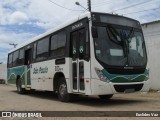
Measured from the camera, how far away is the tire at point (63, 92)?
12.9 m

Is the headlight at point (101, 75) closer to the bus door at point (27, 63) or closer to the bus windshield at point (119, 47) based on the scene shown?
the bus windshield at point (119, 47)

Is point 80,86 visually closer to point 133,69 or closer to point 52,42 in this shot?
point 133,69

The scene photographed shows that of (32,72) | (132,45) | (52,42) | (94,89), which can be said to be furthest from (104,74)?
(32,72)

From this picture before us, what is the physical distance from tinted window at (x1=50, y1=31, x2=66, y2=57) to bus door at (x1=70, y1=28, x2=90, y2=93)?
0.80 metres

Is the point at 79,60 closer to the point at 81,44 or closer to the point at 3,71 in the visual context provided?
the point at 81,44

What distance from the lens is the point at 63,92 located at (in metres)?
13.2

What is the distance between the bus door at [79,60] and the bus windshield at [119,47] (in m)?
0.56

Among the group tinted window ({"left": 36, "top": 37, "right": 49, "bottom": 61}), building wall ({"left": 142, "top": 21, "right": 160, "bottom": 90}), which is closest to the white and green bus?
tinted window ({"left": 36, "top": 37, "right": 49, "bottom": 61})

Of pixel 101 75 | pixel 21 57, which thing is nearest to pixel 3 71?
pixel 21 57

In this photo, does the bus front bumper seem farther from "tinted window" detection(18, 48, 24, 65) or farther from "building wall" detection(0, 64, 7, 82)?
"building wall" detection(0, 64, 7, 82)

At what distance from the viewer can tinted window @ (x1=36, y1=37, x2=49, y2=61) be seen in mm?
15188

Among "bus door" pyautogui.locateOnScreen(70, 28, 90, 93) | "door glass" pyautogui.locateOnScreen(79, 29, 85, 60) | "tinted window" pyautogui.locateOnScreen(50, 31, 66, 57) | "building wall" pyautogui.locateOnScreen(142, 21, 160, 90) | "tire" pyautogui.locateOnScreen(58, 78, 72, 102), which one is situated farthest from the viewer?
"building wall" pyautogui.locateOnScreen(142, 21, 160, 90)

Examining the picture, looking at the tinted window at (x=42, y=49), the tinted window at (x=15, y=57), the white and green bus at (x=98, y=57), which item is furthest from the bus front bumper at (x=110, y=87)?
the tinted window at (x=15, y=57)

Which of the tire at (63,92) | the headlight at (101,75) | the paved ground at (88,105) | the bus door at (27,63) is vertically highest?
the bus door at (27,63)
